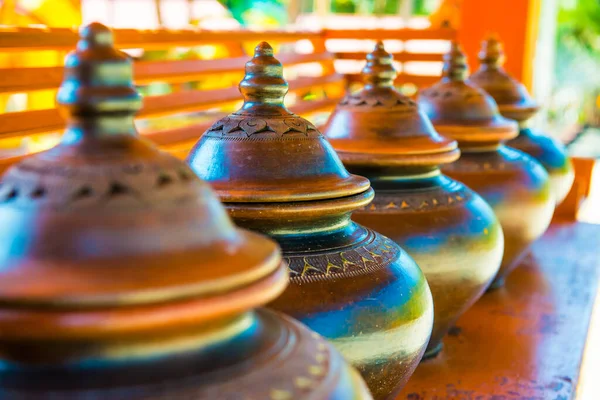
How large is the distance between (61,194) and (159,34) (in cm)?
259

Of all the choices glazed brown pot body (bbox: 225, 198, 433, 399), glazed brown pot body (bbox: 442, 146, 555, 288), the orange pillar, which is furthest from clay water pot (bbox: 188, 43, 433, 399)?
the orange pillar

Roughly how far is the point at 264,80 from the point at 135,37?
1947 millimetres

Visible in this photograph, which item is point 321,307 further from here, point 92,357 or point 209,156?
point 92,357

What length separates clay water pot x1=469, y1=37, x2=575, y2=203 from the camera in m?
2.37

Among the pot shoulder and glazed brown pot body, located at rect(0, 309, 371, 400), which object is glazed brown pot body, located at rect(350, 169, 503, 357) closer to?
glazed brown pot body, located at rect(0, 309, 371, 400)

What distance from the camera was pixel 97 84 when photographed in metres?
0.68

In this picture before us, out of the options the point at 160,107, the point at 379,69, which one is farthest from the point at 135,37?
the point at 379,69

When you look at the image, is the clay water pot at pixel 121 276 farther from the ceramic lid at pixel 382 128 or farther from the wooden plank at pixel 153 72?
the wooden plank at pixel 153 72

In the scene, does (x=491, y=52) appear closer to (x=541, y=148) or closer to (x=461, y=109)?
(x=541, y=148)

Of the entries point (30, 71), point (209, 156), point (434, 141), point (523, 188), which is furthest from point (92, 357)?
point (30, 71)

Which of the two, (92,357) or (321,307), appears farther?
(321,307)

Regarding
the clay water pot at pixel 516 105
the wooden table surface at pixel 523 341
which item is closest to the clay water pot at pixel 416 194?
the wooden table surface at pixel 523 341

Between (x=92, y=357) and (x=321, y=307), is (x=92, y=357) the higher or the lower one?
the higher one

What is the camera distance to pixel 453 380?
1567mm
